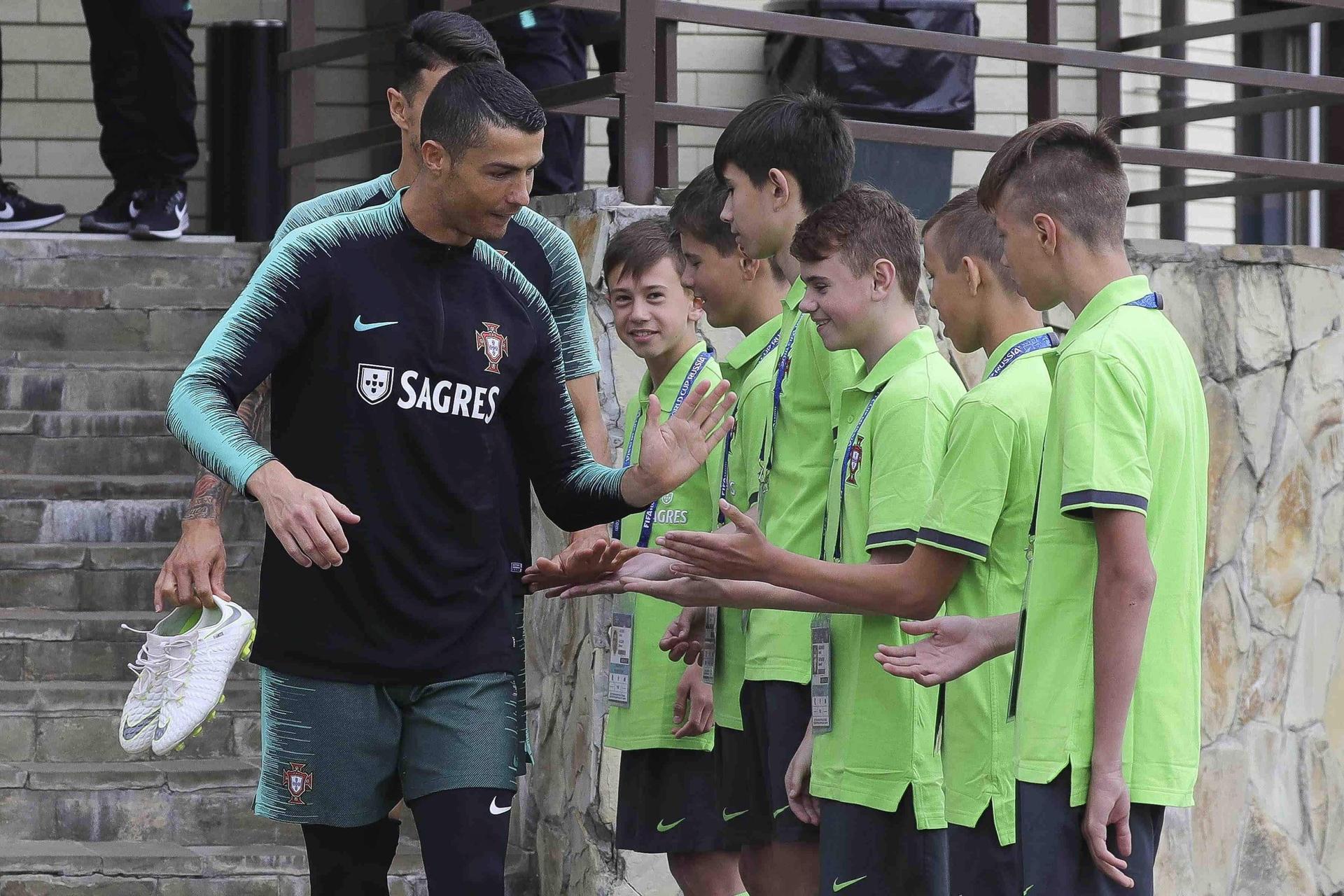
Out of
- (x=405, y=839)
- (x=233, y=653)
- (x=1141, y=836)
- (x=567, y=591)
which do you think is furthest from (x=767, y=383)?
(x=405, y=839)

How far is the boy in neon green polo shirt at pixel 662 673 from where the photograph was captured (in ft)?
15.1

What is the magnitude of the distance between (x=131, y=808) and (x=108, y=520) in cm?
151

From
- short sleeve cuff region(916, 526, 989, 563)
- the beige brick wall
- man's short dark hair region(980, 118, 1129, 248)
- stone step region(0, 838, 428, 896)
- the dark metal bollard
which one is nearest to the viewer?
man's short dark hair region(980, 118, 1129, 248)

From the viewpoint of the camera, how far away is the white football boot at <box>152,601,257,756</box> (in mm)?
3562

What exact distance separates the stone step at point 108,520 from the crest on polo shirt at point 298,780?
3529 mm

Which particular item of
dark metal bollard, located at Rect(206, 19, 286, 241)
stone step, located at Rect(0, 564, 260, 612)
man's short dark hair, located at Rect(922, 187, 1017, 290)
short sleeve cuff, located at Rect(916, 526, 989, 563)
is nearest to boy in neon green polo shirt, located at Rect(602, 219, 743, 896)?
man's short dark hair, located at Rect(922, 187, 1017, 290)

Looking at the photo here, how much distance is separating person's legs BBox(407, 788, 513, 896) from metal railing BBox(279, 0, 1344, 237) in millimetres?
2518

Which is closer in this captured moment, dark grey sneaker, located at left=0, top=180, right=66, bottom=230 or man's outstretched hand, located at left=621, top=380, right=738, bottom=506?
man's outstretched hand, located at left=621, top=380, right=738, bottom=506

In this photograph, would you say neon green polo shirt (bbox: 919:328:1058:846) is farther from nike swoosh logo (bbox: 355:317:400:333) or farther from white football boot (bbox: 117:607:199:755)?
white football boot (bbox: 117:607:199:755)

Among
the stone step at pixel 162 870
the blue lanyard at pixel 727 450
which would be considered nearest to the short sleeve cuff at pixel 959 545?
the blue lanyard at pixel 727 450

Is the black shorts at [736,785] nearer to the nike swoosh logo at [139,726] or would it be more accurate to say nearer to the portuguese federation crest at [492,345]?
the portuguese federation crest at [492,345]

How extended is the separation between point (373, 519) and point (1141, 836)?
62.3 inches

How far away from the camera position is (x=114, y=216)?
8.56 metres

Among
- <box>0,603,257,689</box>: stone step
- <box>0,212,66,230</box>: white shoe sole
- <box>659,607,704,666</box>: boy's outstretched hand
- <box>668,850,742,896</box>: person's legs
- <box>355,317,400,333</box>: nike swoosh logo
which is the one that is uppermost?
<box>0,212,66,230</box>: white shoe sole
